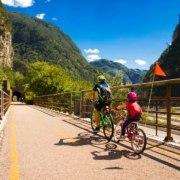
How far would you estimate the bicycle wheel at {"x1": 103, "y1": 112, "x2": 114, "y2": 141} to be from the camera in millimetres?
5152

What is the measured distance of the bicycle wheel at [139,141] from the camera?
381 centimetres

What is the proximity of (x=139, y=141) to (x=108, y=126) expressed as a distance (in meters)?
1.53

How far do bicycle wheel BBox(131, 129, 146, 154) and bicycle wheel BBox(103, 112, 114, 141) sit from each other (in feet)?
3.57

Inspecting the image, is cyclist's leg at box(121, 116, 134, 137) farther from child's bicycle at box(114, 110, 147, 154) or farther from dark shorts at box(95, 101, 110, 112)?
dark shorts at box(95, 101, 110, 112)

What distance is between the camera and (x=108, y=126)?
5.37 m

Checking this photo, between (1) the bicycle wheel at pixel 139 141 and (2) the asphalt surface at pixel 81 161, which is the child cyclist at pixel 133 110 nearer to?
(1) the bicycle wheel at pixel 139 141

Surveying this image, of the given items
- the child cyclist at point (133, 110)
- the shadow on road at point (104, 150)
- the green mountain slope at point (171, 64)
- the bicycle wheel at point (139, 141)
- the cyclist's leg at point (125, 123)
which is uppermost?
the green mountain slope at point (171, 64)

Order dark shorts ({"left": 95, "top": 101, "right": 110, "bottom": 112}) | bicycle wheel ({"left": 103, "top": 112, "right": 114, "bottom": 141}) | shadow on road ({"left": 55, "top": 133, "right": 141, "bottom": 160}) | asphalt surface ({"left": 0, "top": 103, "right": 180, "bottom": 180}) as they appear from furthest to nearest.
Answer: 1. dark shorts ({"left": 95, "top": 101, "right": 110, "bottom": 112})
2. bicycle wheel ({"left": 103, "top": 112, "right": 114, "bottom": 141})
3. shadow on road ({"left": 55, "top": 133, "right": 141, "bottom": 160})
4. asphalt surface ({"left": 0, "top": 103, "right": 180, "bottom": 180})

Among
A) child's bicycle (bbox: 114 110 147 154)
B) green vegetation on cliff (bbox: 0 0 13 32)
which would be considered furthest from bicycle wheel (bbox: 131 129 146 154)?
green vegetation on cliff (bbox: 0 0 13 32)

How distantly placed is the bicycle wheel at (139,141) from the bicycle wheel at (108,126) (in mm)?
1087

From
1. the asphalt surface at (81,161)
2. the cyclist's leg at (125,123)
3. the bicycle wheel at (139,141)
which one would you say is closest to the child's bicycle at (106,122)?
the asphalt surface at (81,161)

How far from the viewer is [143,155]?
393 cm

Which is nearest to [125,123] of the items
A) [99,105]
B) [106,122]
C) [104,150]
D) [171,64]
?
[104,150]

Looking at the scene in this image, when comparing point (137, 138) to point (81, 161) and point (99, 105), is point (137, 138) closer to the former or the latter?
point (81, 161)
